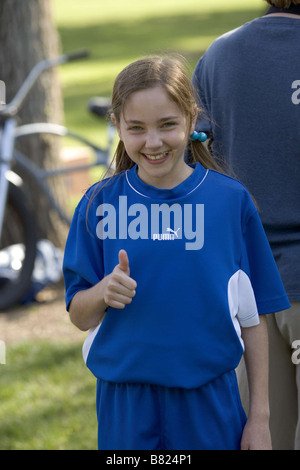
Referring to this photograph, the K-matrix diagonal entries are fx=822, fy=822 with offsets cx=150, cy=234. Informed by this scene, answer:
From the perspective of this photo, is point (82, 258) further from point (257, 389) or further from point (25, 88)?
point (25, 88)

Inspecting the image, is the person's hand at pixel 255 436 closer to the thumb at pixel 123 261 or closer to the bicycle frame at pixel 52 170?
the thumb at pixel 123 261

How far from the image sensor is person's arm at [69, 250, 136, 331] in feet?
6.01

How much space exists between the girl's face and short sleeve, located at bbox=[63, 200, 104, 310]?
20 cm

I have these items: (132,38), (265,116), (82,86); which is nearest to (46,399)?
(265,116)

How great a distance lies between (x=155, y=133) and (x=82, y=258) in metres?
0.35

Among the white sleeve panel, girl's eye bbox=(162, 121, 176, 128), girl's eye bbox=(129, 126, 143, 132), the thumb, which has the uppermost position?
girl's eye bbox=(162, 121, 176, 128)

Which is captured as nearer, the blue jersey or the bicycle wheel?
the blue jersey

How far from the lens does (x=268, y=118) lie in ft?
7.45

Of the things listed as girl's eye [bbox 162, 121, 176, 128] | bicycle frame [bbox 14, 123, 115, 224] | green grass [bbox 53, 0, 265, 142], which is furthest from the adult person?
green grass [bbox 53, 0, 265, 142]

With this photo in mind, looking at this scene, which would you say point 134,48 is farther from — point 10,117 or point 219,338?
point 219,338

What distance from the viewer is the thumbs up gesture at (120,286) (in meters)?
1.83

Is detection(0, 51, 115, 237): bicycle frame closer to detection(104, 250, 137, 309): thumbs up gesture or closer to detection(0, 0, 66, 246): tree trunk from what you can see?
detection(0, 0, 66, 246): tree trunk

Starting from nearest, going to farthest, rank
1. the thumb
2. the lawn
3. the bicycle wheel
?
the thumb, the lawn, the bicycle wheel

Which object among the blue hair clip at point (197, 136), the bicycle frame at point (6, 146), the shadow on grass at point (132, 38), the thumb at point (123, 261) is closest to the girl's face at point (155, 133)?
the blue hair clip at point (197, 136)
